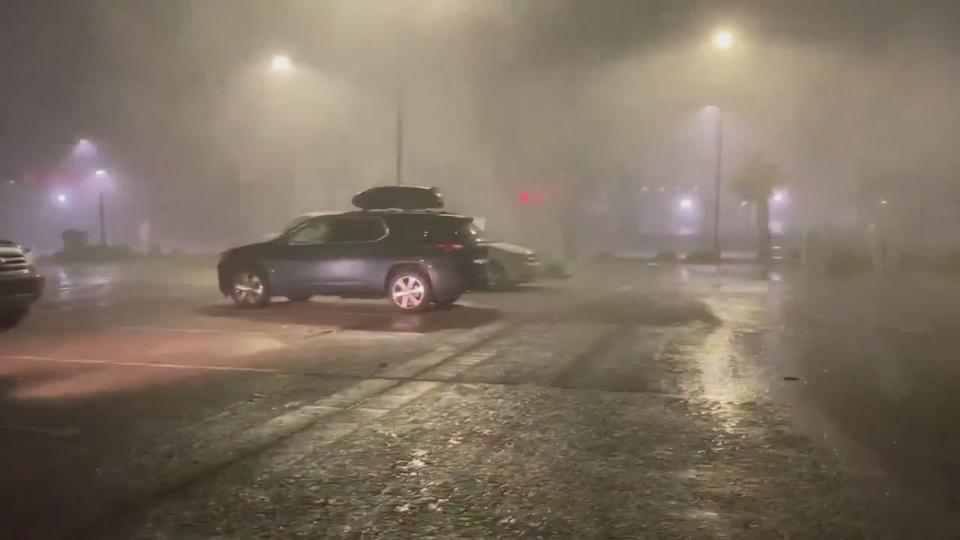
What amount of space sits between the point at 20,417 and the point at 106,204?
6716 centimetres

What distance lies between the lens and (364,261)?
15.2 metres

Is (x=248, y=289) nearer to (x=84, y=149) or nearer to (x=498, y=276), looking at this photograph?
(x=498, y=276)

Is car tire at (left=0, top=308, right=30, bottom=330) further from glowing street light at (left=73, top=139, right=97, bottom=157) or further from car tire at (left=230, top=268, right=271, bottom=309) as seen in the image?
glowing street light at (left=73, top=139, right=97, bottom=157)

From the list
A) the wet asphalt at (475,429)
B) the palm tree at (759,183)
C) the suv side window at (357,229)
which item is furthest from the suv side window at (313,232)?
the palm tree at (759,183)

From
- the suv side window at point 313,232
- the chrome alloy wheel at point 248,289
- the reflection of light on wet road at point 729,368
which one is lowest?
the reflection of light on wet road at point 729,368

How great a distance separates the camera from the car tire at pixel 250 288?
51.4ft

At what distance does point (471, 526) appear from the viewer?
4879 mm

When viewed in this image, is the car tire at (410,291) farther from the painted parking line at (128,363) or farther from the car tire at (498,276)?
the car tire at (498,276)

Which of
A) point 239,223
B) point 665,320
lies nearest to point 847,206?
point 239,223

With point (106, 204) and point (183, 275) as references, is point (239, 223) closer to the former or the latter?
point (106, 204)

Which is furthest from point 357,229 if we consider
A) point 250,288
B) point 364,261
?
point 250,288

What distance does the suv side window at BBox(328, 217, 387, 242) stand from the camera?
1536cm

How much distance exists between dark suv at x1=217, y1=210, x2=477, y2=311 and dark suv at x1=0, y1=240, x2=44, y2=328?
3529 millimetres

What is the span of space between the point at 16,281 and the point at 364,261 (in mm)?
5069
